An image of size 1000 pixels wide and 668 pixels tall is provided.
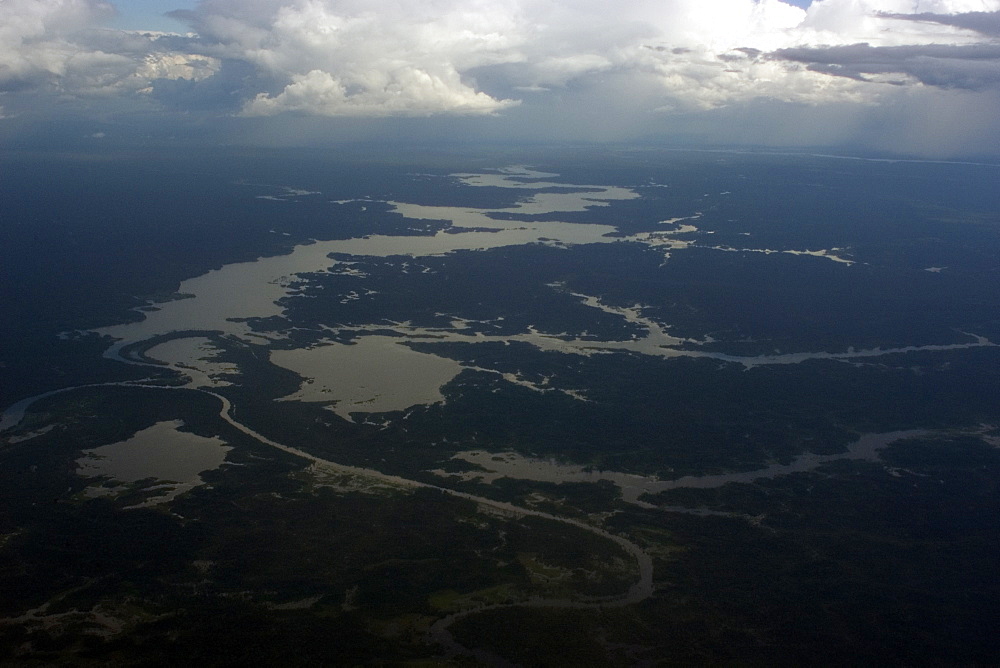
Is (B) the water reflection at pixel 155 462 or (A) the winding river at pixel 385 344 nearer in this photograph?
(A) the winding river at pixel 385 344

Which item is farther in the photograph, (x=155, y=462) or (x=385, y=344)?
(x=385, y=344)

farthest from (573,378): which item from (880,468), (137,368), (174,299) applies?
(174,299)

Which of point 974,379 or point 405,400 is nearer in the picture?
point 405,400

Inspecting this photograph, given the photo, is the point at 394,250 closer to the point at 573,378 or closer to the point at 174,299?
the point at 174,299

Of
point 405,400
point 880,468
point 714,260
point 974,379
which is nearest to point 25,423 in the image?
point 405,400

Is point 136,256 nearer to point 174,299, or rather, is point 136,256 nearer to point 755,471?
point 174,299

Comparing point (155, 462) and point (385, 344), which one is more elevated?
point (385, 344)

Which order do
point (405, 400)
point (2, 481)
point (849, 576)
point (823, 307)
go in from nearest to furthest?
point (849, 576) → point (2, 481) → point (405, 400) → point (823, 307)

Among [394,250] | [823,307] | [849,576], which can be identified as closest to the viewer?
[849,576]

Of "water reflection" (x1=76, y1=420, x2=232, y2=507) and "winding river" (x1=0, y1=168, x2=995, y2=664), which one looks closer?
"winding river" (x1=0, y1=168, x2=995, y2=664)
